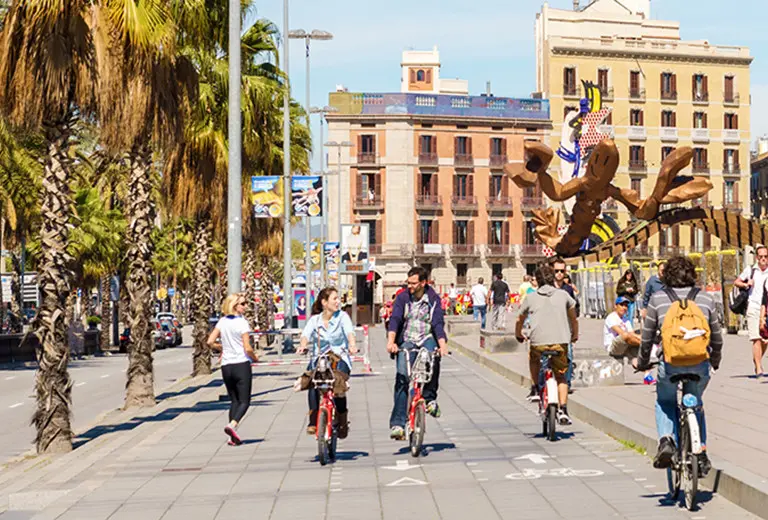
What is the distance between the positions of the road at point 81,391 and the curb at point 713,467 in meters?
7.00

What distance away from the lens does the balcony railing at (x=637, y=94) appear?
9981 cm

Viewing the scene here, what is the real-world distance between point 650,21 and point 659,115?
30.1 feet

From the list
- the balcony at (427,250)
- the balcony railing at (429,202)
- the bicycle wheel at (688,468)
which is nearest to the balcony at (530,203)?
the balcony railing at (429,202)

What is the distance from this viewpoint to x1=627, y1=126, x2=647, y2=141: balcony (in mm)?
99500

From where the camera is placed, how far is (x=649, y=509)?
9.21 m

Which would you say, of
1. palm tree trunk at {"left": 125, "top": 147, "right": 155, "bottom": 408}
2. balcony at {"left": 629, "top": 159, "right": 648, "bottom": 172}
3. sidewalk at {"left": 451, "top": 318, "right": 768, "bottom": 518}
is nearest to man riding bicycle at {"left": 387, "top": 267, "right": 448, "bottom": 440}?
sidewalk at {"left": 451, "top": 318, "right": 768, "bottom": 518}

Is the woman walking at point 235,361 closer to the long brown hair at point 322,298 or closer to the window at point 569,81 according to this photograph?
the long brown hair at point 322,298

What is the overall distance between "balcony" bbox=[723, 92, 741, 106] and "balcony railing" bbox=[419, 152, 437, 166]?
23.9 metres

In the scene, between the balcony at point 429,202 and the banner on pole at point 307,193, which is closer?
the banner on pole at point 307,193

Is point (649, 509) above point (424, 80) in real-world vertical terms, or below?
below

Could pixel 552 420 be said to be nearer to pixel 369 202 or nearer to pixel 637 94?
pixel 369 202

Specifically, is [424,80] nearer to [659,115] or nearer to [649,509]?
[659,115]

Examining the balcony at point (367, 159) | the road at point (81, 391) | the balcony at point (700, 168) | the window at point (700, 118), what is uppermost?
the window at point (700, 118)

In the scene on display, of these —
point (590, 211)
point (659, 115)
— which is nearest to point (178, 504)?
point (590, 211)
